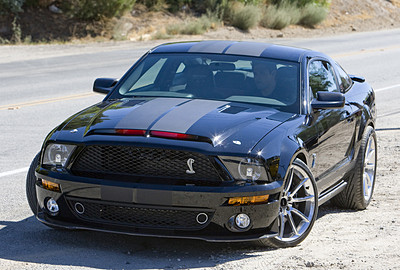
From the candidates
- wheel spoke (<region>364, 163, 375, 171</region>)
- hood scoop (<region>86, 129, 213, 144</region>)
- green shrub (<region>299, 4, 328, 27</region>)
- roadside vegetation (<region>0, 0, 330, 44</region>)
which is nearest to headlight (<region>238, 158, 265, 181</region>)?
hood scoop (<region>86, 129, 213, 144</region>)

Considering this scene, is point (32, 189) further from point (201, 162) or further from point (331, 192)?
point (331, 192)

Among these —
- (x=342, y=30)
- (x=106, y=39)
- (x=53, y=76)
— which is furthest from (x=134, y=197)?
(x=342, y=30)

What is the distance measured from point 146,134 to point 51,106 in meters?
8.46

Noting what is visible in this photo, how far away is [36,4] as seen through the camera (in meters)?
30.4

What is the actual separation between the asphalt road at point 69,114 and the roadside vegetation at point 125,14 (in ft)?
9.74

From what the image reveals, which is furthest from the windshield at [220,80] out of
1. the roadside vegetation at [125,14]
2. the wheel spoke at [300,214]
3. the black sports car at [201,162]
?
the roadside vegetation at [125,14]

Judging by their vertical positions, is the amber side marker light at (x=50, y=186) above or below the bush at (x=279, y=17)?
above

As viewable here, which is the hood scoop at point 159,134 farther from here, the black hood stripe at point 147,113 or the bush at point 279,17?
the bush at point 279,17

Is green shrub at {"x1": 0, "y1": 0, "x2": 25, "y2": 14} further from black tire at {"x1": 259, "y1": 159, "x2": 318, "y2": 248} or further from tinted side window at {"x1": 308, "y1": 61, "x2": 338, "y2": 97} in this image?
black tire at {"x1": 259, "y1": 159, "x2": 318, "y2": 248}

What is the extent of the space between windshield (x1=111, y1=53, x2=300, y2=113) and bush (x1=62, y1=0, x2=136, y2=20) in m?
23.1

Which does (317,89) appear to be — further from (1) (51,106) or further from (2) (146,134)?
(1) (51,106)

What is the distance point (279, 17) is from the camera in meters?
34.3

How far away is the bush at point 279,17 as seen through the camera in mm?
34375

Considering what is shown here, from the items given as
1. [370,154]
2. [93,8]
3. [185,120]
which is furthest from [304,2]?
[185,120]
